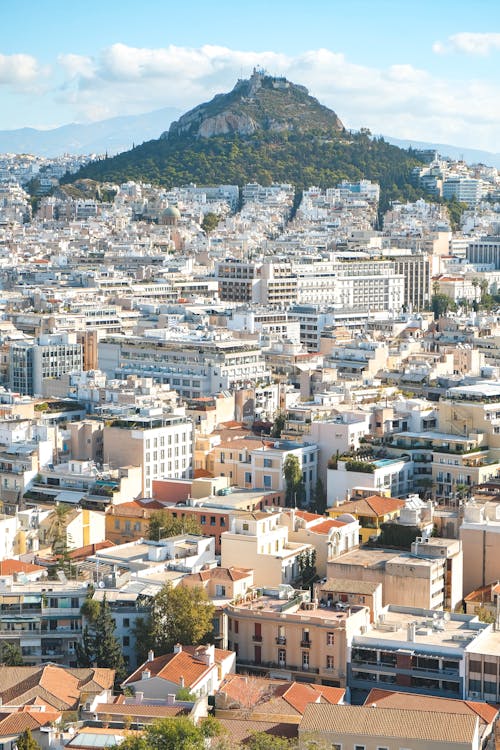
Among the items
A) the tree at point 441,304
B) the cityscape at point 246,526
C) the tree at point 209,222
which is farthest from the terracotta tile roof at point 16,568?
the tree at point 209,222

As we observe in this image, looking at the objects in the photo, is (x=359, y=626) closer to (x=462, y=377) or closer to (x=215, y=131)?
(x=462, y=377)

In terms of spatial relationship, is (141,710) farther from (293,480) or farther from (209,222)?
(209,222)

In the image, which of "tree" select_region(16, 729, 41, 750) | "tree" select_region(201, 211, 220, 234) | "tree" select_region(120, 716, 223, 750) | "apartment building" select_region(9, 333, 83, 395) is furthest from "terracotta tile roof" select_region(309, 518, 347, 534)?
"tree" select_region(201, 211, 220, 234)

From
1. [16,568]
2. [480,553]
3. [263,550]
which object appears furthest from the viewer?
[480,553]

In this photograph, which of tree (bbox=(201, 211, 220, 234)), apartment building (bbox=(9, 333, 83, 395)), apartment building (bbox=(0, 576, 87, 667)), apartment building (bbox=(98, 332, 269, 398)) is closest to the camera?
apartment building (bbox=(0, 576, 87, 667))

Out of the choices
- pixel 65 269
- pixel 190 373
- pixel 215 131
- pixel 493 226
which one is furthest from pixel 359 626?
pixel 215 131

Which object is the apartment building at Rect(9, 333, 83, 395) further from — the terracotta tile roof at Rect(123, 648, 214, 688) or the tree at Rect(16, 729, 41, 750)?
the tree at Rect(16, 729, 41, 750)

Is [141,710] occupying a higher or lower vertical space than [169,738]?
lower

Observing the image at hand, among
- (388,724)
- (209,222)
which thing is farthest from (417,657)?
(209,222)
